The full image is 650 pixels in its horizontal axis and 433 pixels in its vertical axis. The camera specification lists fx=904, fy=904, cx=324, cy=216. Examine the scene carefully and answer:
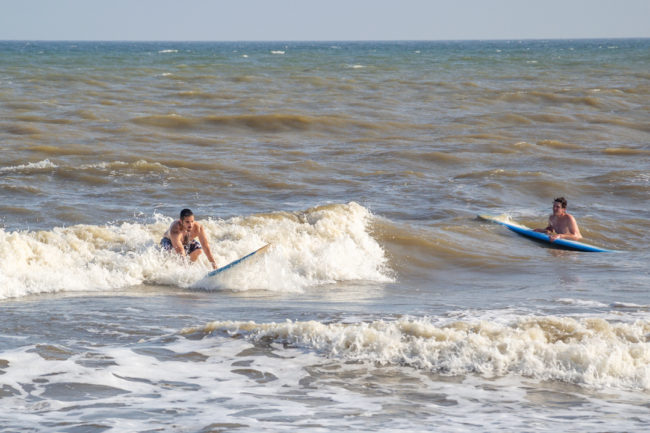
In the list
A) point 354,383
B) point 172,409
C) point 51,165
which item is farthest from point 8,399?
point 51,165

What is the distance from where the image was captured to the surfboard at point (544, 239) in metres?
13.6

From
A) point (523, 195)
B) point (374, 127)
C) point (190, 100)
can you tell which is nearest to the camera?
point (523, 195)

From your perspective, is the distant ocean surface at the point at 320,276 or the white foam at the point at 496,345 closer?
the distant ocean surface at the point at 320,276

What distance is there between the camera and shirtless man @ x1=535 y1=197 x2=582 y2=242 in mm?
14016

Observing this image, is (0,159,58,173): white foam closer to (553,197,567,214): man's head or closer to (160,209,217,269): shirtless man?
(160,209,217,269): shirtless man

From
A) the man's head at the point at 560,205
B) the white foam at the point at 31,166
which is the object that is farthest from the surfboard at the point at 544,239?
the white foam at the point at 31,166

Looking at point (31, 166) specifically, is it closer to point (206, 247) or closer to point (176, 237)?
point (176, 237)

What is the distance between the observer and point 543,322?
8.13 meters

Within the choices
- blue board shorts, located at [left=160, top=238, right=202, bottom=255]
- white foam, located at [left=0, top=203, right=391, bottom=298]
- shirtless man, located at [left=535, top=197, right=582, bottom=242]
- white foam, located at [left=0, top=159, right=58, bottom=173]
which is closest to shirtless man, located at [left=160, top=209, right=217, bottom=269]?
blue board shorts, located at [left=160, top=238, right=202, bottom=255]

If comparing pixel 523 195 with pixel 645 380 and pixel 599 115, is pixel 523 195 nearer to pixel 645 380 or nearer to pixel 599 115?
pixel 645 380

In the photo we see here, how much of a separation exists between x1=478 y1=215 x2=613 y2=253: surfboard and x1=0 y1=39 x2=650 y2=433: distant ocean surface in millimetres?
173

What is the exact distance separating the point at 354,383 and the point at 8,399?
2426 mm

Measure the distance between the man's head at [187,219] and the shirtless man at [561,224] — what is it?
5698 mm

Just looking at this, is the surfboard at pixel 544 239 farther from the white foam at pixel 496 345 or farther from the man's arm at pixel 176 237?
the man's arm at pixel 176 237
